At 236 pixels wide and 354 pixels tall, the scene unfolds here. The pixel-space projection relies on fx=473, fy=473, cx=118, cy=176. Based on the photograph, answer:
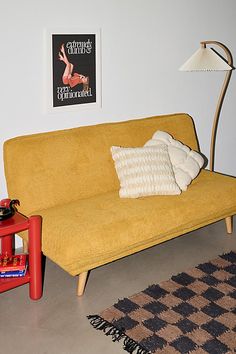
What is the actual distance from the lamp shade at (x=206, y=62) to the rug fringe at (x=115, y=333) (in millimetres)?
2055

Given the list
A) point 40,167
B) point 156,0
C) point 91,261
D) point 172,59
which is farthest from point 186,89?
point 91,261

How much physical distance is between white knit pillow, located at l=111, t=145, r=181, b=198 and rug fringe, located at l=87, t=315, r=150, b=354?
36.2 inches

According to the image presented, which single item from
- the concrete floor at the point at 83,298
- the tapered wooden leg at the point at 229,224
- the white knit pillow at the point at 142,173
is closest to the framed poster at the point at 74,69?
the white knit pillow at the point at 142,173

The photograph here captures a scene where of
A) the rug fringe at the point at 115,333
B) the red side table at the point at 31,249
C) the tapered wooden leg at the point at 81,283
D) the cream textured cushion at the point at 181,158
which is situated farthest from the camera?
the cream textured cushion at the point at 181,158

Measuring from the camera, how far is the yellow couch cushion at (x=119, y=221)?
8.63 feet

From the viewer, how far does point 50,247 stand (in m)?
2.70

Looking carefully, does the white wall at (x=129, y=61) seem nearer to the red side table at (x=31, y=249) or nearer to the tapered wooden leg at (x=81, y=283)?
the red side table at (x=31, y=249)

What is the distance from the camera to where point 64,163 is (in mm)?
3109

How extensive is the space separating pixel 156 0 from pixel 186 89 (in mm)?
819

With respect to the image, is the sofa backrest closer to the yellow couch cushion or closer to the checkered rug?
the yellow couch cushion

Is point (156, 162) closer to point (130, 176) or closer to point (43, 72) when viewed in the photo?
point (130, 176)

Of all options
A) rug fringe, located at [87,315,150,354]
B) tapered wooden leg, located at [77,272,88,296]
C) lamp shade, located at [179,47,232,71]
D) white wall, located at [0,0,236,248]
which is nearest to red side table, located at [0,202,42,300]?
tapered wooden leg, located at [77,272,88,296]

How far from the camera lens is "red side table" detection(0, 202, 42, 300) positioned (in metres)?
2.60

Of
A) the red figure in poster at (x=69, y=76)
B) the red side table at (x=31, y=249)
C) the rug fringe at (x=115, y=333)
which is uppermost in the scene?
the red figure in poster at (x=69, y=76)
